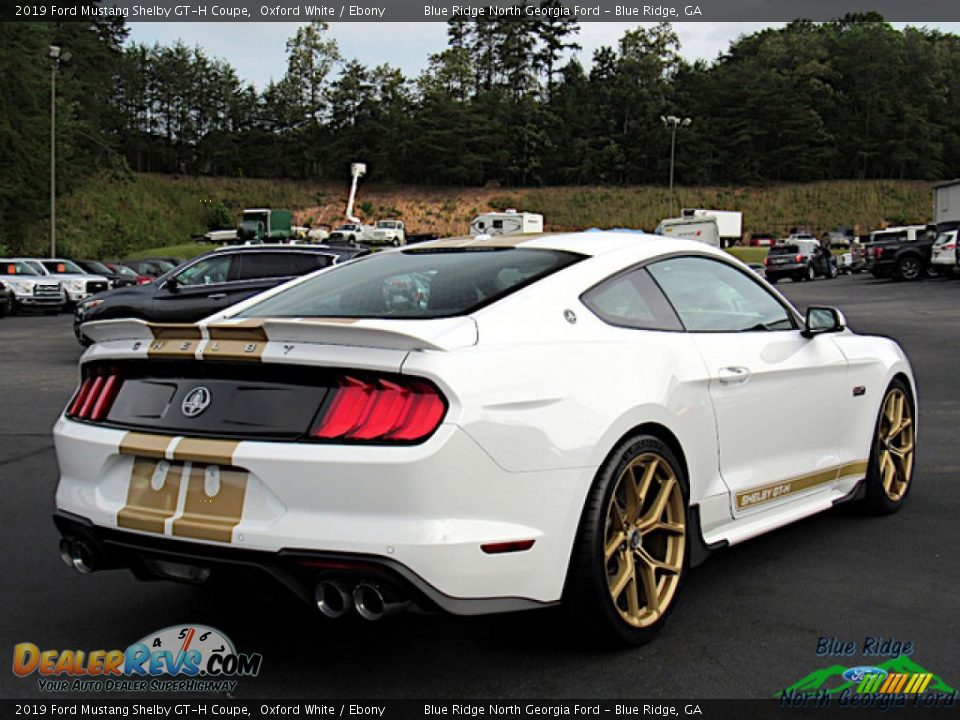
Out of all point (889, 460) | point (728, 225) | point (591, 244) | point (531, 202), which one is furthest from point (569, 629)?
point (531, 202)

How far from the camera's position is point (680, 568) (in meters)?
3.88

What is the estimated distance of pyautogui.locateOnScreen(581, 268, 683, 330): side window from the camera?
391 cm

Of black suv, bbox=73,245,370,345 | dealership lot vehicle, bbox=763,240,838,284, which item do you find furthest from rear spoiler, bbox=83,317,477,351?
dealership lot vehicle, bbox=763,240,838,284

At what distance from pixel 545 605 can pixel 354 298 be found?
→ 152 centimetres

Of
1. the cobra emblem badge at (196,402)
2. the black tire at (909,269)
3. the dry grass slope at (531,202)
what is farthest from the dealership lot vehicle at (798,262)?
the dry grass slope at (531,202)

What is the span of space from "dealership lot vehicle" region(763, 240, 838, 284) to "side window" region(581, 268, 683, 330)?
3910cm

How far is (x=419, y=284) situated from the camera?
4145 millimetres

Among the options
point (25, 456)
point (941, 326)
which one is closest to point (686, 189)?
point (941, 326)

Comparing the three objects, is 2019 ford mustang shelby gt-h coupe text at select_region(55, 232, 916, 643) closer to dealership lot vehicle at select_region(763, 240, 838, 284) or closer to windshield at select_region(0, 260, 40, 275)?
windshield at select_region(0, 260, 40, 275)

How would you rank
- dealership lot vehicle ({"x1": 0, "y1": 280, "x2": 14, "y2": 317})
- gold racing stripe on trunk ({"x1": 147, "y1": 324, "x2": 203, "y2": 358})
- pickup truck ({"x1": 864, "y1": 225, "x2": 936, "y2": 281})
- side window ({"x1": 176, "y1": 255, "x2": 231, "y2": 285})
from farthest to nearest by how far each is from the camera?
pickup truck ({"x1": 864, "y1": 225, "x2": 936, "y2": 281}), dealership lot vehicle ({"x1": 0, "y1": 280, "x2": 14, "y2": 317}), side window ({"x1": 176, "y1": 255, "x2": 231, "y2": 285}), gold racing stripe on trunk ({"x1": 147, "y1": 324, "x2": 203, "y2": 358})

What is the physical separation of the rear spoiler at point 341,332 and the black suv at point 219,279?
11473mm

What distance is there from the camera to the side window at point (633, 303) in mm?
3906

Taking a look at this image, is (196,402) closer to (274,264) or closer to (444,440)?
(444,440)

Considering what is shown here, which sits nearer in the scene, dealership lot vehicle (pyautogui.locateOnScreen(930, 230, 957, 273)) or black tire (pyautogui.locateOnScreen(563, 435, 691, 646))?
black tire (pyautogui.locateOnScreen(563, 435, 691, 646))
